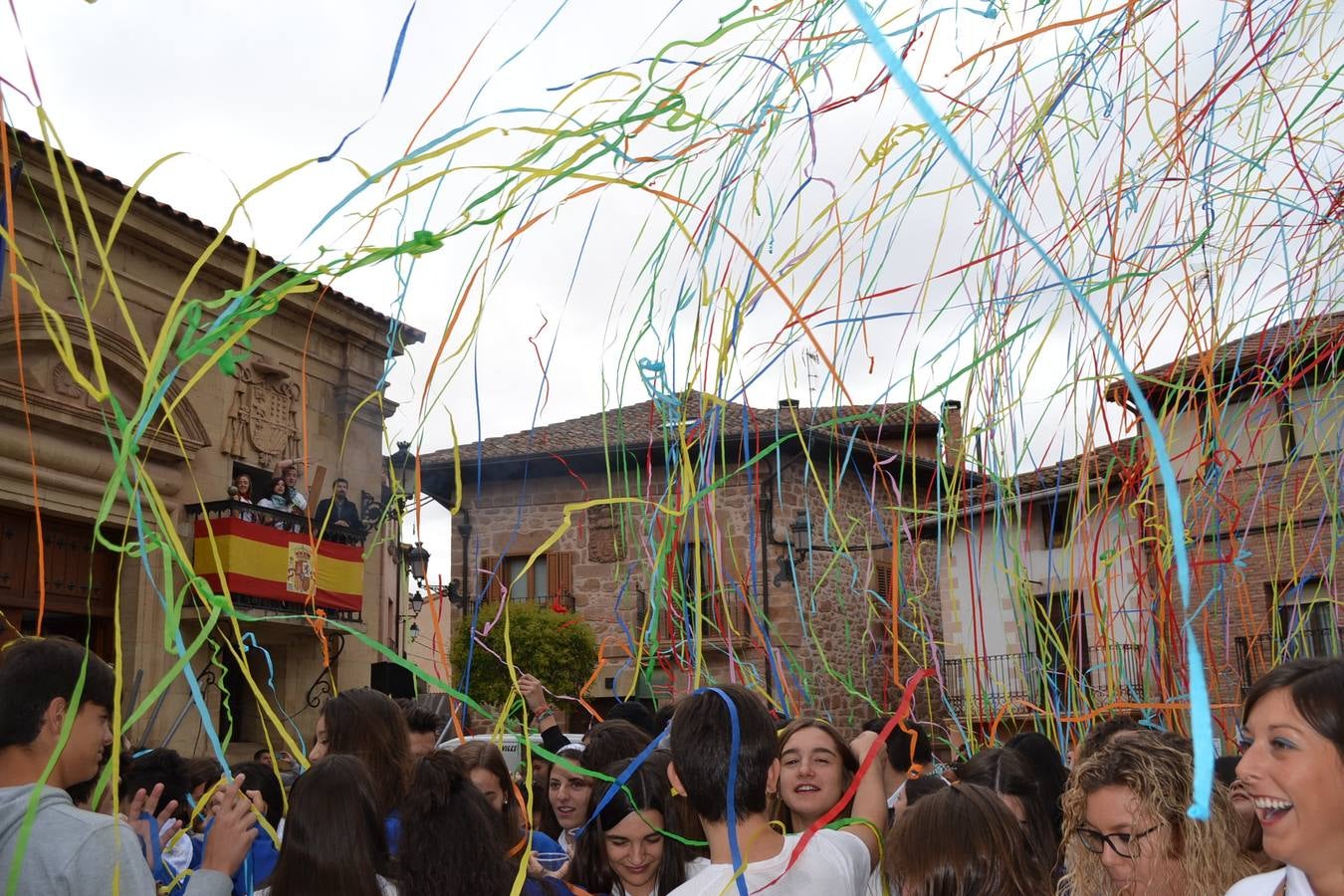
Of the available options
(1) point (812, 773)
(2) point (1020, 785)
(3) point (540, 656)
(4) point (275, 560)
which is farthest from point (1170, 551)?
(3) point (540, 656)

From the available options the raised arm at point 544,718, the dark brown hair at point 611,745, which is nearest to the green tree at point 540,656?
the raised arm at point 544,718

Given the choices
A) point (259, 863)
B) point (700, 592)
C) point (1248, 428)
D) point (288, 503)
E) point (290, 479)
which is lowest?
point (259, 863)

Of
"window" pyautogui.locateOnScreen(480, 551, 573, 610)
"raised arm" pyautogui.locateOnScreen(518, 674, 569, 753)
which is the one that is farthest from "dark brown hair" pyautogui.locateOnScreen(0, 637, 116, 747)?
"window" pyautogui.locateOnScreen(480, 551, 573, 610)

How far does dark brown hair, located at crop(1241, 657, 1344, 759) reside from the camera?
4.81 ft

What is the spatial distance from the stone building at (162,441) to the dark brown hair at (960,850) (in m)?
6.09

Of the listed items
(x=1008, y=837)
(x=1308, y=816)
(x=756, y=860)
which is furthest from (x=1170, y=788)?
(x=756, y=860)

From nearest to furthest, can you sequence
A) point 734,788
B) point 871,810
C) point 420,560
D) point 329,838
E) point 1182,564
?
1. point 1182,564
2. point 734,788
3. point 329,838
4. point 871,810
5. point 420,560

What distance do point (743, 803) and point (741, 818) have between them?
26mm

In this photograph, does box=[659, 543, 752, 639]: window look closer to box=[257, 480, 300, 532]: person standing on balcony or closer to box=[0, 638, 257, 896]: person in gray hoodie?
box=[0, 638, 257, 896]: person in gray hoodie

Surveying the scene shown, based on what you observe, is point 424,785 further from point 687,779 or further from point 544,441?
point 544,441

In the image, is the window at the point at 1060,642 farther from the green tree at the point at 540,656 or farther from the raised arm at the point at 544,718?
the green tree at the point at 540,656

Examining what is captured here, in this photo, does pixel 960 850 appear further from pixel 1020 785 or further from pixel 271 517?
pixel 271 517

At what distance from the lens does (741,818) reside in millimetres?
2008

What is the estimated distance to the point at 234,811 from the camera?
2.10 metres
